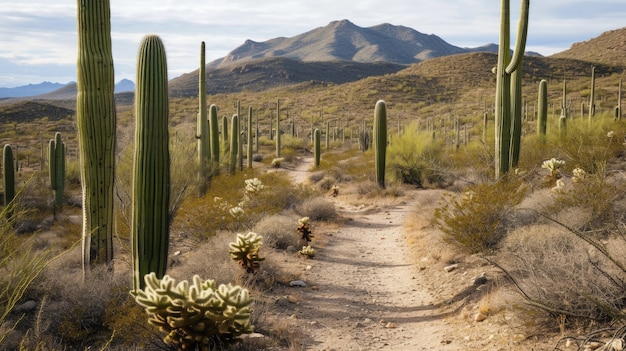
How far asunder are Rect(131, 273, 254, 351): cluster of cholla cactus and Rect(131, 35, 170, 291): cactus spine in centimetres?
148

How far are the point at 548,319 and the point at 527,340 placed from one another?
0.29 m

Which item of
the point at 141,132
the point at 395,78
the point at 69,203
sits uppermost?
the point at 395,78

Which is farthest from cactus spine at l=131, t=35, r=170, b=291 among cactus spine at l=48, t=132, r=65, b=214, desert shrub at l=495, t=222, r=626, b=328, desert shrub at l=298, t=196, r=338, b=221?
cactus spine at l=48, t=132, r=65, b=214

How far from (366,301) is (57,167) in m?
12.3

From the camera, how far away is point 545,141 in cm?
1583

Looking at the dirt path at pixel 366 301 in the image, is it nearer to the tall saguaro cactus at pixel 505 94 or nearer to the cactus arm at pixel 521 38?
the tall saguaro cactus at pixel 505 94

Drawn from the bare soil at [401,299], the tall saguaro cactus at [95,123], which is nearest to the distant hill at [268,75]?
the bare soil at [401,299]

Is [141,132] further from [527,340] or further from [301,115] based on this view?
[301,115]

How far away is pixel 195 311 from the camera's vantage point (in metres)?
4.58

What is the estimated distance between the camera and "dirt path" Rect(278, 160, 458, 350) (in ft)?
20.2

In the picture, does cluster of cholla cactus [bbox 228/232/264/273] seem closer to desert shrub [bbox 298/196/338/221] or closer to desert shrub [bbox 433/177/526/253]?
desert shrub [bbox 433/177/526/253]

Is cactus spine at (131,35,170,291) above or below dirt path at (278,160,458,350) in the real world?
above

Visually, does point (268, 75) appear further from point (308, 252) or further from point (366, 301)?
point (366, 301)

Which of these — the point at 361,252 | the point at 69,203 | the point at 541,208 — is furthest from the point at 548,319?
the point at 69,203
